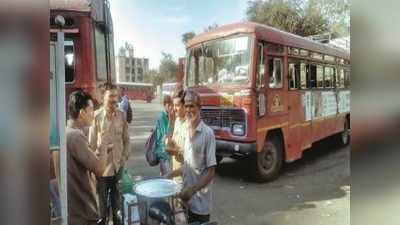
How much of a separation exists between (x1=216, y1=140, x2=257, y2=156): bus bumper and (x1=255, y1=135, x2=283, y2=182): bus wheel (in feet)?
1.00

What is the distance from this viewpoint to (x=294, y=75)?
5441 mm

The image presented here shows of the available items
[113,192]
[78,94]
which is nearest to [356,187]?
[78,94]

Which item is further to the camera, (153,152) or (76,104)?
(153,152)

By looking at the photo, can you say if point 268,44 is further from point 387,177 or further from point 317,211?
point 387,177

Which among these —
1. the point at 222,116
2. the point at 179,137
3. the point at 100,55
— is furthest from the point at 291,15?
the point at 179,137

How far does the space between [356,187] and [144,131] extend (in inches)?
411

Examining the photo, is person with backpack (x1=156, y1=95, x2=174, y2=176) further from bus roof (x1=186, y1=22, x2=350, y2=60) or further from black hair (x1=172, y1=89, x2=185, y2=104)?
bus roof (x1=186, y1=22, x2=350, y2=60)

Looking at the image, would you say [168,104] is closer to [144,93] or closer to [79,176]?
[79,176]

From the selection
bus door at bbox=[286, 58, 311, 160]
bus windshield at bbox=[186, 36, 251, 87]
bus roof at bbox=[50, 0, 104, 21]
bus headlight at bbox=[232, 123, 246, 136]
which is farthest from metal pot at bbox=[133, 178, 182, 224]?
bus door at bbox=[286, 58, 311, 160]

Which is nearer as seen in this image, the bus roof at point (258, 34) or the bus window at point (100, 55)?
the bus window at point (100, 55)

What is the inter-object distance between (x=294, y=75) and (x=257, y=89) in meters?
1.21

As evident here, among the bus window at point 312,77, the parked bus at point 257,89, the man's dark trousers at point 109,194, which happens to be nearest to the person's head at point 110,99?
the man's dark trousers at point 109,194

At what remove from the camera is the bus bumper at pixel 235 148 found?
458cm

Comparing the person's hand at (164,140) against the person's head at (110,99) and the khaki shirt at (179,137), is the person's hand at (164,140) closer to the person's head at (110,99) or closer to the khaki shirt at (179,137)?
the khaki shirt at (179,137)
